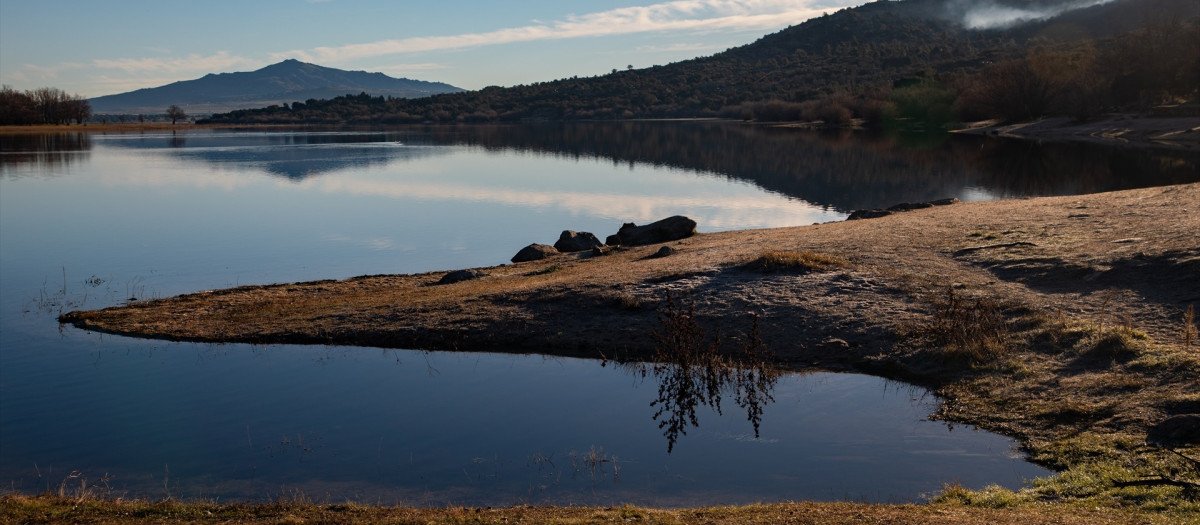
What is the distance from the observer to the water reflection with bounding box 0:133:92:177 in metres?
55.6

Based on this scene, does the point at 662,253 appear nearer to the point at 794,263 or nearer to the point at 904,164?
the point at 794,263

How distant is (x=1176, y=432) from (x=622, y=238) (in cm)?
1726

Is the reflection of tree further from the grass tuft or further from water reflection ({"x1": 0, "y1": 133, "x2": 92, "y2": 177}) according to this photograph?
water reflection ({"x1": 0, "y1": 133, "x2": 92, "y2": 177})

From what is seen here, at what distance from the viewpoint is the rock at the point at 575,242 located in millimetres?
24633

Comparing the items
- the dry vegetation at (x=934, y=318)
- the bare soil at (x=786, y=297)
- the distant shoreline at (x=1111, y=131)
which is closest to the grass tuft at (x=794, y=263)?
the dry vegetation at (x=934, y=318)

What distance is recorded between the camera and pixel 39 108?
417ft

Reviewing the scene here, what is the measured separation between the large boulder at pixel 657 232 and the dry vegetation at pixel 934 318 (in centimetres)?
326

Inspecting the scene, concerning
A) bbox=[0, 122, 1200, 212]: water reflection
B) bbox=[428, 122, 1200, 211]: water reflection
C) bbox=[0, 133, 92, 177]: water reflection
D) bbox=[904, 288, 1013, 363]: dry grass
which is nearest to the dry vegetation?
bbox=[904, 288, 1013, 363]: dry grass

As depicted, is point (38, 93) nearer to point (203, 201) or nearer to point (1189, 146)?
point (203, 201)

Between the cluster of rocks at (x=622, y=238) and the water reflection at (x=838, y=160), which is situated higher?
the water reflection at (x=838, y=160)

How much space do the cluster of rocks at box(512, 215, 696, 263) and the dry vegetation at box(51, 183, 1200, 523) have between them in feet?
5.78

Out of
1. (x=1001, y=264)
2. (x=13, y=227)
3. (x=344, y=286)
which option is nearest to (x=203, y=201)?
(x=13, y=227)

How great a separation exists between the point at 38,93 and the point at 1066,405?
149924 millimetres

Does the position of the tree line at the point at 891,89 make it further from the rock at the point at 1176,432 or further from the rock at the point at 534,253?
the rock at the point at 1176,432
